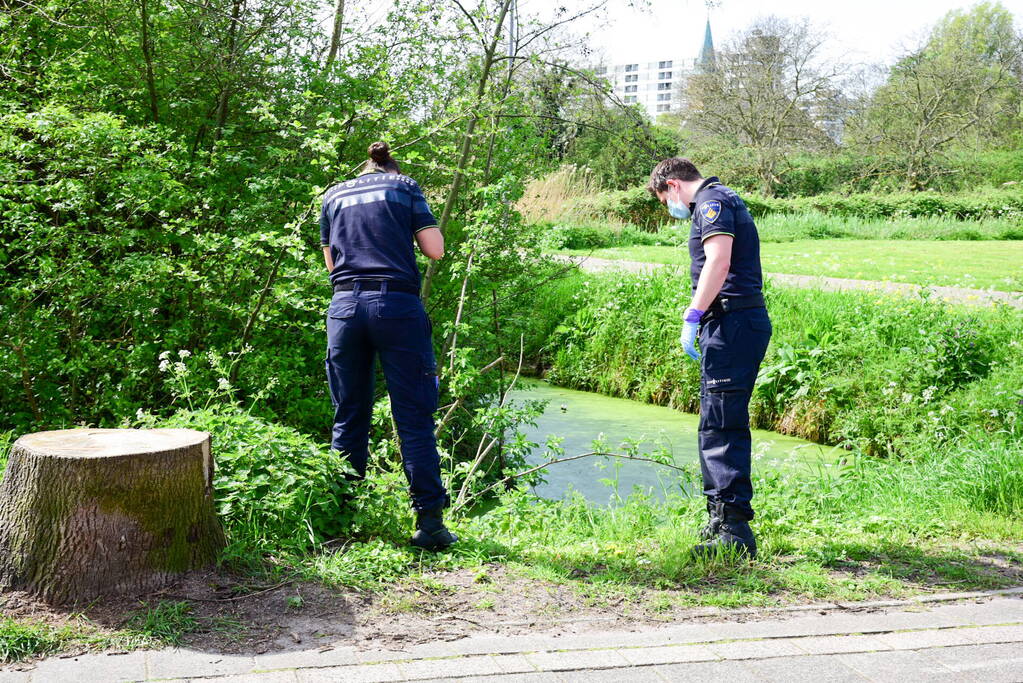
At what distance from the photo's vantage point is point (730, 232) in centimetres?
416

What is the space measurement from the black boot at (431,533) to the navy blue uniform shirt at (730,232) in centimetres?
157

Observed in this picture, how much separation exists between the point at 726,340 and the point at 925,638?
144cm

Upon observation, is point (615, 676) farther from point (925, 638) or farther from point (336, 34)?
point (336, 34)

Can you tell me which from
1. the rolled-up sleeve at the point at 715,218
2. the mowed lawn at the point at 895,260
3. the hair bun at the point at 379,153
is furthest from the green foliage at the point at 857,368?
the hair bun at the point at 379,153

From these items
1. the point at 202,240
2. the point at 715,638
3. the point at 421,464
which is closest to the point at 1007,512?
the point at 715,638

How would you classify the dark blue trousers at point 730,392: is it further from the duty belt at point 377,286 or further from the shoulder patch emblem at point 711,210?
the duty belt at point 377,286

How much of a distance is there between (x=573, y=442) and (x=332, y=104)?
3.78 metres

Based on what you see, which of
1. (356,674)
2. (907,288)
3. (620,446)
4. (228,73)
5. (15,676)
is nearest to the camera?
(15,676)

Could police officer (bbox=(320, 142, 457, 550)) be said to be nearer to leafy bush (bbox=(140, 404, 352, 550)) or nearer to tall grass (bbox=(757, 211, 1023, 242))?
leafy bush (bbox=(140, 404, 352, 550))

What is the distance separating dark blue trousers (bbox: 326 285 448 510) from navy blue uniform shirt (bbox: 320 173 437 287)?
96 mm

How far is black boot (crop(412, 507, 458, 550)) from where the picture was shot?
4.18 metres

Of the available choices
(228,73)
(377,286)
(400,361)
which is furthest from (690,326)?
(228,73)

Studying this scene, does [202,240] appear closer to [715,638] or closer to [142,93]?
[142,93]

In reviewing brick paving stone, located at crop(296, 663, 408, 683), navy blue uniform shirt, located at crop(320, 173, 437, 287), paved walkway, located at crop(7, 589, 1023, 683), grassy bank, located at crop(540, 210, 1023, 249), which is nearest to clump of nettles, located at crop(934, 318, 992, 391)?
paved walkway, located at crop(7, 589, 1023, 683)
